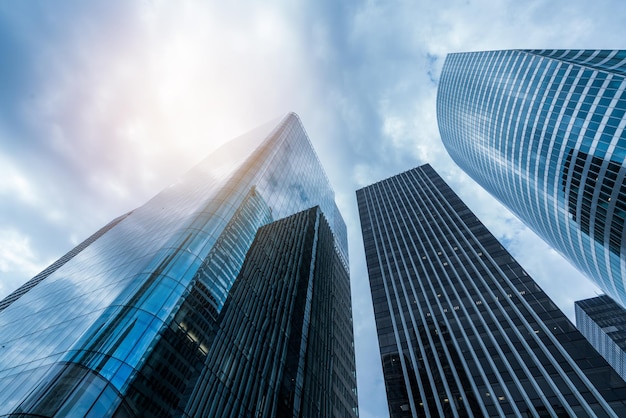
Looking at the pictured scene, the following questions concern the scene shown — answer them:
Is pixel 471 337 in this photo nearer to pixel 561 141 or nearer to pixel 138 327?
pixel 561 141

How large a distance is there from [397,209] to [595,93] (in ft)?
193

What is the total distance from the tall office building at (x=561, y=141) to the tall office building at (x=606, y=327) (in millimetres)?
37940

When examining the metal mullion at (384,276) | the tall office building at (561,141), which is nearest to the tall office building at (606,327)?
the tall office building at (561,141)

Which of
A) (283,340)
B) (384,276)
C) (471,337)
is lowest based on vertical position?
(283,340)

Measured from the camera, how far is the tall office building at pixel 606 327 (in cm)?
10132

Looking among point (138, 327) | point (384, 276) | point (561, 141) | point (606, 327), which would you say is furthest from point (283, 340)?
point (606, 327)

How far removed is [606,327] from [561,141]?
9189 centimetres

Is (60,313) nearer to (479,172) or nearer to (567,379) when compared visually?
(567,379)

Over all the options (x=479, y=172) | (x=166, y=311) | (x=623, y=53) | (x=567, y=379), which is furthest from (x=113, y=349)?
(x=479, y=172)

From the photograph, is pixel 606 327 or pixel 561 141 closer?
pixel 561 141

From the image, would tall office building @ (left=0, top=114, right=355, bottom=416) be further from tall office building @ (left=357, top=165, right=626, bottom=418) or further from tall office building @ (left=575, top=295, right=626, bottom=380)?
tall office building @ (left=575, top=295, right=626, bottom=380)

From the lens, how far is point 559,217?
79312 millimetres

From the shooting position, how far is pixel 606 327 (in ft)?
372

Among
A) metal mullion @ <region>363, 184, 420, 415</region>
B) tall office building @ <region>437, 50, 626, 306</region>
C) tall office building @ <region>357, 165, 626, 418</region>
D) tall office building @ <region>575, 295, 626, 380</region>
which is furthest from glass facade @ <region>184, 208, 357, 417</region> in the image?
tall office building @ <region>575, 295, 626, 380</region>
